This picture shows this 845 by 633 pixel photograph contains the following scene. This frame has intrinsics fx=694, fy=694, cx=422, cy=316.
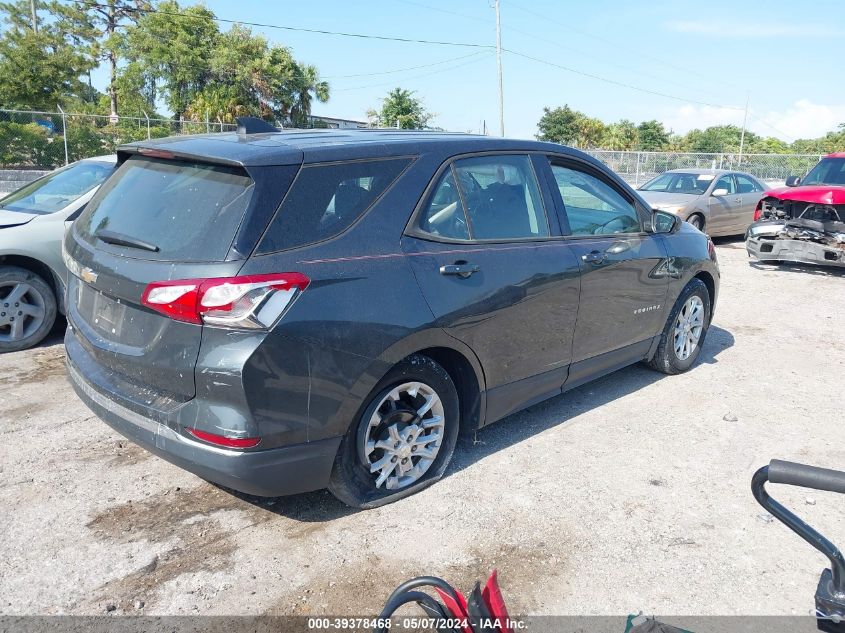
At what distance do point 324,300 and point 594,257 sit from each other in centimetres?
213

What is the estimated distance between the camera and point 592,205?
15.8 ft

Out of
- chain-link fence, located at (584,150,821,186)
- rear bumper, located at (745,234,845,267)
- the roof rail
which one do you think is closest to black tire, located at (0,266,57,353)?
the roof rail

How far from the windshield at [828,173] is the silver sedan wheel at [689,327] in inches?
273

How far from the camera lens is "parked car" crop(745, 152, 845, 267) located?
33.6 feet

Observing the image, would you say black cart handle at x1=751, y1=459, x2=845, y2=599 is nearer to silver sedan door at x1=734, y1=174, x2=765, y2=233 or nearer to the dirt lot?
the dirt lot

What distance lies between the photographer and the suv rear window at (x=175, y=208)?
2.98m

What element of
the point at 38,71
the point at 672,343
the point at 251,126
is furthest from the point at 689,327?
the point at 38,71

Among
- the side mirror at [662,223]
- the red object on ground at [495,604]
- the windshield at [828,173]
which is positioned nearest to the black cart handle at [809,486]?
the red object on ground at [495,604]

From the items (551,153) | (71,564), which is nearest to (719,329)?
(551,153)

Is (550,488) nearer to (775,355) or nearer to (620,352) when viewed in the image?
(620,352)

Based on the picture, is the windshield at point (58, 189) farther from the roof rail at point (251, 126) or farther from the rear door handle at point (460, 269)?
the rear door handle at point (460, 269)

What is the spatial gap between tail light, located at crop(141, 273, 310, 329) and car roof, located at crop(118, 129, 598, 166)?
0.56 meters

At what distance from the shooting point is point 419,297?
134 inches

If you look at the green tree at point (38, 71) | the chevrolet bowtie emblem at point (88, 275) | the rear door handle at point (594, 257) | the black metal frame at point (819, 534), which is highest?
the green tree at point (38, 71)
